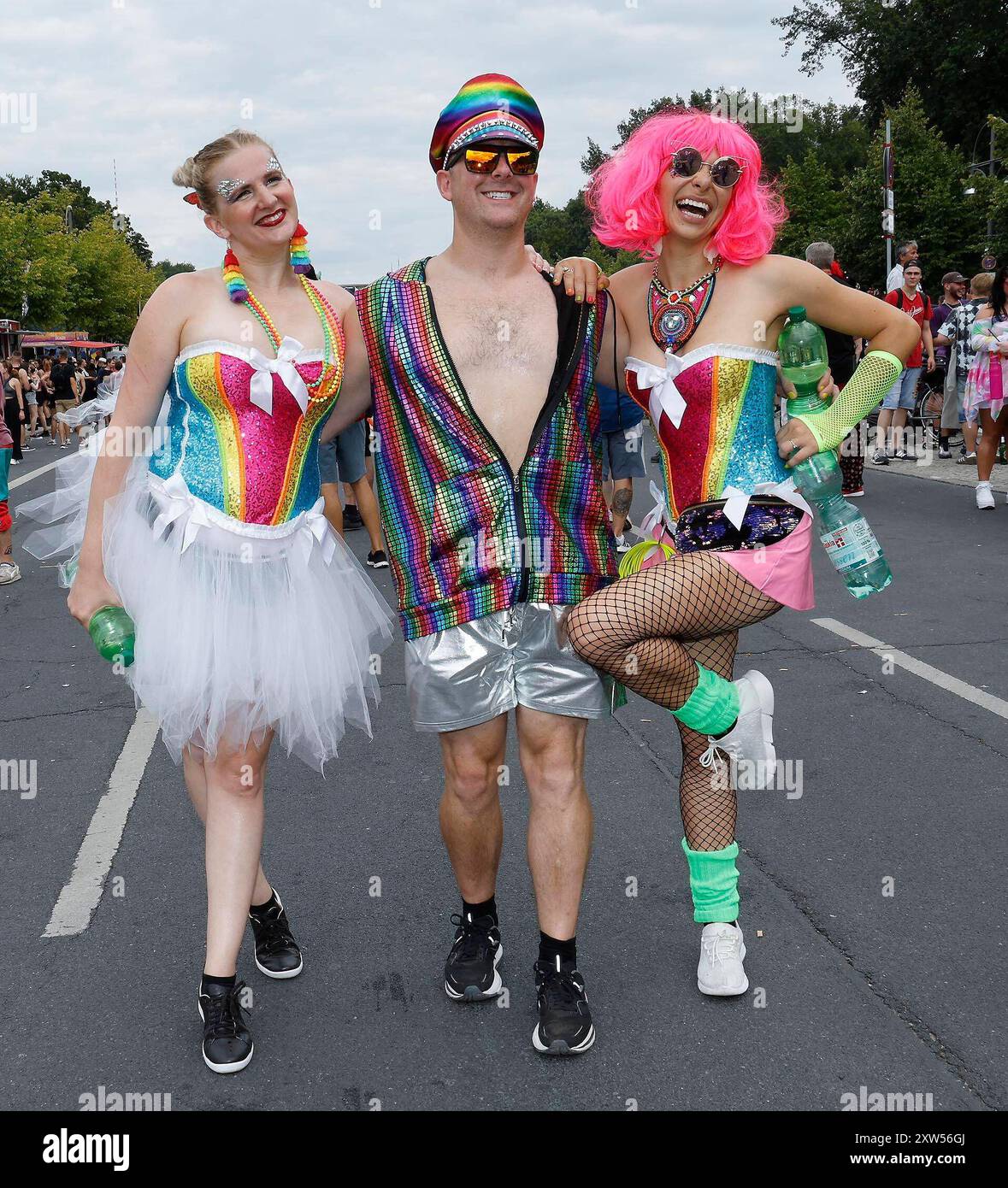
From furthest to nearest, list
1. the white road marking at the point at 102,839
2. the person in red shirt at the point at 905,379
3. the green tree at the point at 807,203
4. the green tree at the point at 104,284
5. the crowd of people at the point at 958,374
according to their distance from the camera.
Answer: the green tree at the point at 104,284
the green tree at the point at 807,203
the person in red shirt at the point at 905,379
the crowd of people at the point at 958,374
the white road marking at the point at 102,839

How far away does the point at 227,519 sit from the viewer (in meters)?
2.94

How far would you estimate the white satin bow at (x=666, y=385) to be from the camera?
10.1 feet

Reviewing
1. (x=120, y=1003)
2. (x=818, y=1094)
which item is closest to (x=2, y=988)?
(x=120, y=1003)

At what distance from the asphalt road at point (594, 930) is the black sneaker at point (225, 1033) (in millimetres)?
42

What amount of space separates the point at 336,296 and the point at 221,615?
3.00ft

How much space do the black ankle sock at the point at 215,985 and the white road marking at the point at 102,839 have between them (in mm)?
801

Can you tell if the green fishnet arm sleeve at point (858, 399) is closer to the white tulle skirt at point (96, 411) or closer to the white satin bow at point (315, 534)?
the white satin bow at point (315, 534)

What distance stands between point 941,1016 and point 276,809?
8.11 feet

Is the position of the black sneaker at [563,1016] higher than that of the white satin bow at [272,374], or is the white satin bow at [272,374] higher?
the white satin bow at [272,374]

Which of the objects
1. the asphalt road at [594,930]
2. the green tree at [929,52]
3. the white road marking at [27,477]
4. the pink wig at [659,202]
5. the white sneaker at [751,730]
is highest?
the green tree at [929,52]

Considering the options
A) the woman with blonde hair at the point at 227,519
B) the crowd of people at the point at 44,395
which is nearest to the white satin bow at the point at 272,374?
the woman with blonde hair at the point at 227,519

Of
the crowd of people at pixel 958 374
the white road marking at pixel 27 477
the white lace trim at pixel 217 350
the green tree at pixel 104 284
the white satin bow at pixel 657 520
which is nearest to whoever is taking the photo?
the white lace trim at pixel 217 350

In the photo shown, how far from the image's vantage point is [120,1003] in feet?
10.4

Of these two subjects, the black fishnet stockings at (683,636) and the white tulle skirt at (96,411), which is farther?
the white tulle skirt at (96,411)
